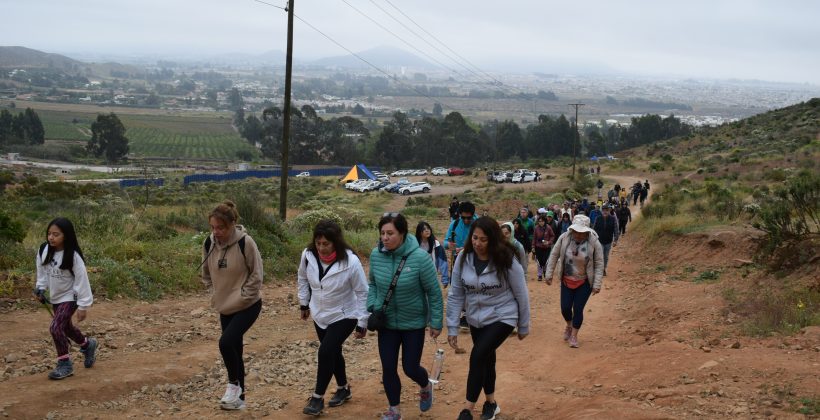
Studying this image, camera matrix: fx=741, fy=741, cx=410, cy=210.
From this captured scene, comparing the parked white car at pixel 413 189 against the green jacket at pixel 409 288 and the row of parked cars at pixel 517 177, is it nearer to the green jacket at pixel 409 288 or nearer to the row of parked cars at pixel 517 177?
the row of parked cars at pixel 517 177

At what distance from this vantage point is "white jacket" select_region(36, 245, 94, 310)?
21.7 ft

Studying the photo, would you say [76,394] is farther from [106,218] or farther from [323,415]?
[106,218]

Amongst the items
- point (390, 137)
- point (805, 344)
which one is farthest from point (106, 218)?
point (390, 137)

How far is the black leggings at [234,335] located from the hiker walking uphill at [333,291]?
467 mm

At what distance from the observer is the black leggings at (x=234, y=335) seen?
598 centimetres

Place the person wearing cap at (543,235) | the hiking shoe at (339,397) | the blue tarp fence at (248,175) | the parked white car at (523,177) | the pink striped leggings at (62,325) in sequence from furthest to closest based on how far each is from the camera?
the parked white car at (523,177), the blue tarp fence at (248,175), the person wearing cap at (543,235), the pink striped leggings at (62,325), the hiking shoe at (339,397)

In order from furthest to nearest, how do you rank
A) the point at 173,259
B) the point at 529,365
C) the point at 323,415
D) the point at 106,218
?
1. the point at 106,218
2. the point at 173,259
3. the point at 529,365
4. the point at 323,415

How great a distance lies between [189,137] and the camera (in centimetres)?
13875

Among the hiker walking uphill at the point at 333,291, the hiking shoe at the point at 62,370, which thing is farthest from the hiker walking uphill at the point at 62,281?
the hiker walking uphill at the point at 333,291

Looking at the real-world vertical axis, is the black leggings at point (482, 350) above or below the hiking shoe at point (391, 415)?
above

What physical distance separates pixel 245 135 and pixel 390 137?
48.9 meters

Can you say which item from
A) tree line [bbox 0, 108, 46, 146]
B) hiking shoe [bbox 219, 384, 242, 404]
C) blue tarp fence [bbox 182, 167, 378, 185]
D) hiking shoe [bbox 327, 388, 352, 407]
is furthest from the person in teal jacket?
tree line [bbox 0, 108, 46, 146]

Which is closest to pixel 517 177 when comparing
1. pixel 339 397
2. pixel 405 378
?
pixel 405 378

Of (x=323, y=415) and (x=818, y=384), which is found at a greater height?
(x=818, y=384)
